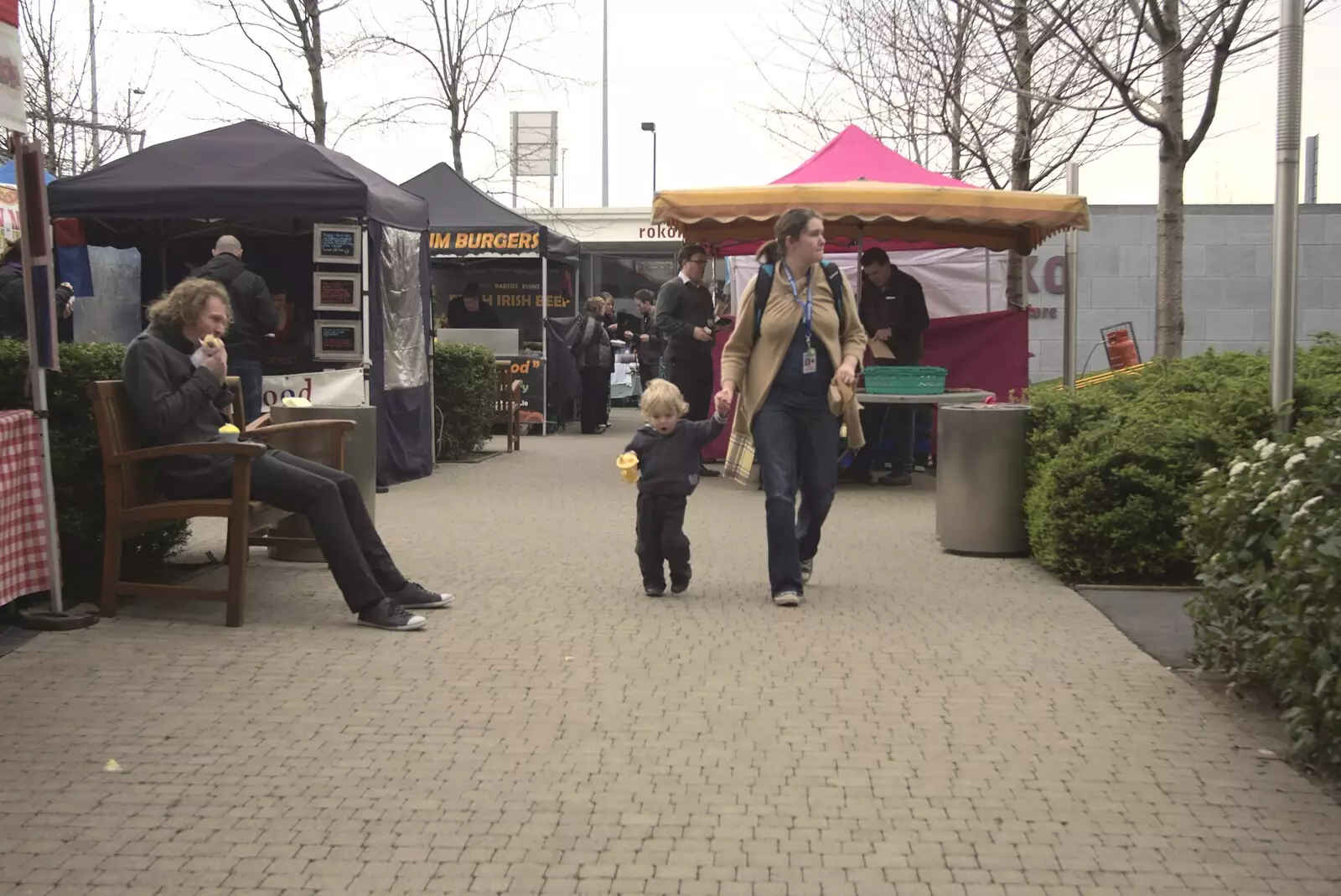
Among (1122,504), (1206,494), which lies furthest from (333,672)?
(1122,504)

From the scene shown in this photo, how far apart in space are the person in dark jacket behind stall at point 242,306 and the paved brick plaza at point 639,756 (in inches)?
193

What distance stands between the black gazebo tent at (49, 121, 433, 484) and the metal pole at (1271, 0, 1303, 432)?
7.12m

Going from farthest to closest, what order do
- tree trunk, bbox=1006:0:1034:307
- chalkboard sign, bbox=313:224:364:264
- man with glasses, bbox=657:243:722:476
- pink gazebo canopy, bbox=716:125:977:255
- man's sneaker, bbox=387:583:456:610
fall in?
1. tree trunk, bbox=1006:0:1034:307
2. pink gazebo canopy, bbox=716:125:977:255
3. man with glasses, bbox=657:243:722:476
4. chalkboard sign, bbox=313:224:364:264
5. man's sneaker, bbox=387:583:456:610

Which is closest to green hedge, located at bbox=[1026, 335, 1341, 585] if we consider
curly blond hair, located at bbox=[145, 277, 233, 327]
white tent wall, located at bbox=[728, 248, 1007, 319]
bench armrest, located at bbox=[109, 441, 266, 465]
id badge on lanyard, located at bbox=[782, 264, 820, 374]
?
id badge on lanyard, located at bbox=[782, 264, 820, 374]

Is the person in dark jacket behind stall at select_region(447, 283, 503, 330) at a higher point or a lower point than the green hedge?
higher

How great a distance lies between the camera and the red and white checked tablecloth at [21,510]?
6.31 meters

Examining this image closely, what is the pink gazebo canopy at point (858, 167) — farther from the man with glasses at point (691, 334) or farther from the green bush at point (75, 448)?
the green bush at point (75, 448)

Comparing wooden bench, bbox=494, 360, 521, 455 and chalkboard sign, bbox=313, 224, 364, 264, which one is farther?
wooden bench, bbox=494, 360, 521, 455

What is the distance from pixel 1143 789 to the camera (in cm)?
441

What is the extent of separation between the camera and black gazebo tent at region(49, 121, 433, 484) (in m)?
11.9

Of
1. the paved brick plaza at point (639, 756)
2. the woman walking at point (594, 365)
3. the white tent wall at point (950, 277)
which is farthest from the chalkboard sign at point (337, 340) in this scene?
the white tent wall at point (950, 277)

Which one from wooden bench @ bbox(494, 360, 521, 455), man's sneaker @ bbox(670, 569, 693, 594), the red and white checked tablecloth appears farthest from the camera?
wooden bench @ bbox(494, 360, 521, 455)

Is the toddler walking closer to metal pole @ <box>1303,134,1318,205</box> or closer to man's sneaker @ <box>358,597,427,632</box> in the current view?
man's sneaker @ <box>358,597,427,632</box>

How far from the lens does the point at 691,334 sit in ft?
42.1
